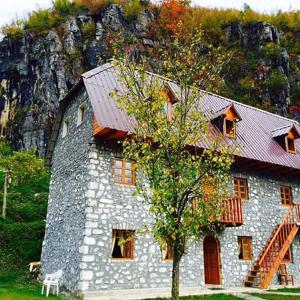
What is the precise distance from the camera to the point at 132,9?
4834cm

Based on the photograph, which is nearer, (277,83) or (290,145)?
(290,145)

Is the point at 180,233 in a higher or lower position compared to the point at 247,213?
lower

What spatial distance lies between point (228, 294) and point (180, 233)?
6.27 metres

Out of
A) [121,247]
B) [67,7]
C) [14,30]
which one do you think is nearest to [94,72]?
[121,247]

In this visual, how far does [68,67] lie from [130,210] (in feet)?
98.6

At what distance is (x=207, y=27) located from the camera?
165ft

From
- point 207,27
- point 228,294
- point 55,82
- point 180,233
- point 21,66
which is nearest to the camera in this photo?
point 180,233

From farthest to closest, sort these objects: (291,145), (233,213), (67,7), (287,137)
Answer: (67,7), (291,145), (287,137), (233,213)

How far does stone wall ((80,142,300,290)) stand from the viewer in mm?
13117

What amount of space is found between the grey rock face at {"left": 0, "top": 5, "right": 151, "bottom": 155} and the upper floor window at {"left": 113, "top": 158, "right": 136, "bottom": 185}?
947 inches

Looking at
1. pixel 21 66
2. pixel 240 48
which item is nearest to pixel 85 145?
pixel 21 66

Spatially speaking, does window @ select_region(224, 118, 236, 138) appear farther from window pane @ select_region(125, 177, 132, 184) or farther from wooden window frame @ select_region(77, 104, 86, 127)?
wooden window frame @ select_region(77, 104, 86, 127)

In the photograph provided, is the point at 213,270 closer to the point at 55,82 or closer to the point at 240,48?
the point at 55,82

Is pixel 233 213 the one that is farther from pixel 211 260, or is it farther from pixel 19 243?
pixel 19 243
